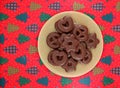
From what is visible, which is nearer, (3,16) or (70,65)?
(70,65)

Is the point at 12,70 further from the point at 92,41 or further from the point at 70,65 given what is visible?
the point at 92,41

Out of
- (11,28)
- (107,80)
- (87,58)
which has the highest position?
(11,28)

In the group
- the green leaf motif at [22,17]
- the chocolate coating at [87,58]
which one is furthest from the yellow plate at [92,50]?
the green leaf motif at [22,17]

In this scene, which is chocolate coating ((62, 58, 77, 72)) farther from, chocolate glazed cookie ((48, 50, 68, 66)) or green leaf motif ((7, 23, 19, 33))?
green leaf motif ((7, 23, 19, 33))

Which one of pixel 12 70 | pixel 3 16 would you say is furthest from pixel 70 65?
pixel 3 16

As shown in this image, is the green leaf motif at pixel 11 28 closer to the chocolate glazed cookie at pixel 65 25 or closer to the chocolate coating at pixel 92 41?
the chocolate glazed cookie at pixel 65 25

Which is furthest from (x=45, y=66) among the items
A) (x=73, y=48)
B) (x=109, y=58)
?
(x=109, y=58)
